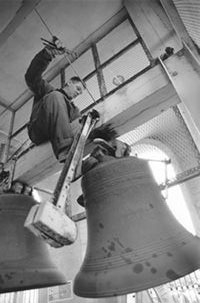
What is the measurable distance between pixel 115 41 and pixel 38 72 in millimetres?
1309

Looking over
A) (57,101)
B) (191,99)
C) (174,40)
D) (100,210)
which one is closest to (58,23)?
(174,40)

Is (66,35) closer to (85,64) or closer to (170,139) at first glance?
(85,64)

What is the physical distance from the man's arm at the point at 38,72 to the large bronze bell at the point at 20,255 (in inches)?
26.9

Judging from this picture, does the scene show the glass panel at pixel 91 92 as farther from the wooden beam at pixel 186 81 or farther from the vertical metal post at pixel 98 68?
the wooden beam at pixel 186 81

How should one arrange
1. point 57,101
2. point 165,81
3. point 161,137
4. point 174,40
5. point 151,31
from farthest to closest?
point 161,137, point 151,31, point 174,40, point 57,101, point 165,81

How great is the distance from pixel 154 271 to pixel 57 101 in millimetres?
897

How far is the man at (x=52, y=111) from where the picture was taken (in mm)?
1027

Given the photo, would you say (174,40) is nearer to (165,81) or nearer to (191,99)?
(165,81)

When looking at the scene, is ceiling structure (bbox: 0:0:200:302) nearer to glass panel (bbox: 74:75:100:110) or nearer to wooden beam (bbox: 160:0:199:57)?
glass panel (bbox: 74:75:100:110)

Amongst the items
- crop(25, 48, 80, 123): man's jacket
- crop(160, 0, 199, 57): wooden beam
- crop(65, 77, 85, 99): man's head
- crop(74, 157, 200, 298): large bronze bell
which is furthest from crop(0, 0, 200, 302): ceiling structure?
crop(74, 157, 200, 298): large bronze bell

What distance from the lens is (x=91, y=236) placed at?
82cm

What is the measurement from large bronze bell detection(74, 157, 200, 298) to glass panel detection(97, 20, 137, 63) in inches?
72.0

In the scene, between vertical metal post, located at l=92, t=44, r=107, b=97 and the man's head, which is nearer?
the man's head

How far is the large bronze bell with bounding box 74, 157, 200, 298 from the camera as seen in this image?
2.06 feet
